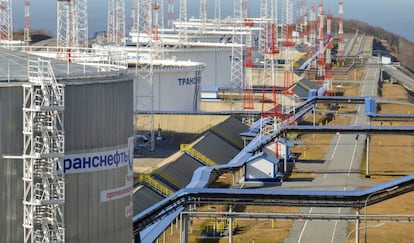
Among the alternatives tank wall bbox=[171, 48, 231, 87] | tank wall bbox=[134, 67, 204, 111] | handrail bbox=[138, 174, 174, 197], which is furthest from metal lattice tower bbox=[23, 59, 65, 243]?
tank wall bbox=[171, 48, 231, 87]

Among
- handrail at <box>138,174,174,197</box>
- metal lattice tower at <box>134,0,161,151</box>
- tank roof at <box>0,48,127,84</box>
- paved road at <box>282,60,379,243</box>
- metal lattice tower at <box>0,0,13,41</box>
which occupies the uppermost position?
metal lattice tower at <box>0,0,13,41</box>

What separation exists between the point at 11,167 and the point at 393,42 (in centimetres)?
12510

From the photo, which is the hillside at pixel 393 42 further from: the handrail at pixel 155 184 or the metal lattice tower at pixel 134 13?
the handrail at pixel 155 184

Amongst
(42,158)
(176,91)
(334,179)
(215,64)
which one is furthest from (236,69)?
(42,158)

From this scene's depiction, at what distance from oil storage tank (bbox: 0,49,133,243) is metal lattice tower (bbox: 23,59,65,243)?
2 cm

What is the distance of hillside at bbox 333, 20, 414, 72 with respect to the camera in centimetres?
12350

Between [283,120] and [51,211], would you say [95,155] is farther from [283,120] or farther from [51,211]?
[283,120]

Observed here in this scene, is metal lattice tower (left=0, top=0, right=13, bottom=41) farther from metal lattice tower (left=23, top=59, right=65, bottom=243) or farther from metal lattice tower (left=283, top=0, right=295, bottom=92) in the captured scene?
metal lattice tower (left=23, top=59, right=65, bottom=243)

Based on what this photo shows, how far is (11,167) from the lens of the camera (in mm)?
18812

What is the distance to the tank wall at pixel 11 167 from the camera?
18703mm

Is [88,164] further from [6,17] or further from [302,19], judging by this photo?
[302,19]

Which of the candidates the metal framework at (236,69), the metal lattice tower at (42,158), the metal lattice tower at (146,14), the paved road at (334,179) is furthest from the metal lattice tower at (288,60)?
the metal lattice tower at (42,158)

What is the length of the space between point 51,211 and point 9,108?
1.98m

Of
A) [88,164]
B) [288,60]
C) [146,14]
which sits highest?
[146,14]
